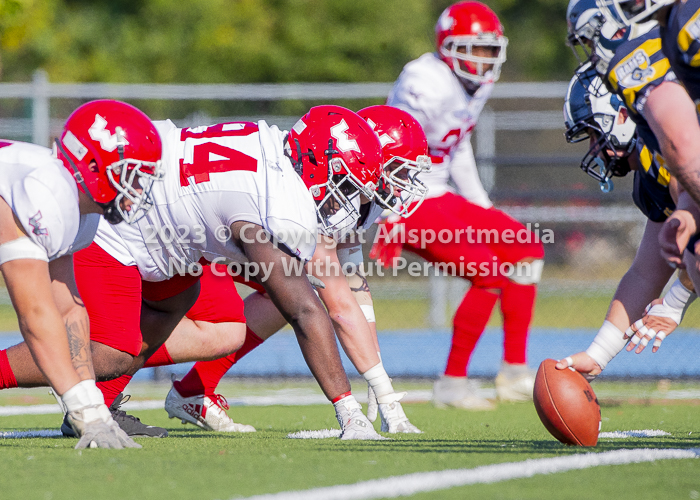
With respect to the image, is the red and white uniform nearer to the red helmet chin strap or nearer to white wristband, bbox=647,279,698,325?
the red helmet chin strap

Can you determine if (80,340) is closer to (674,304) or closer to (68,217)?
(68,217)

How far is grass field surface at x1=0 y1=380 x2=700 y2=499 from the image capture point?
2.50 m

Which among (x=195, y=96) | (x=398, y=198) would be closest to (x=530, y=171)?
(x=195, y=96)

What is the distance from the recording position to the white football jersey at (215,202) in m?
3.53

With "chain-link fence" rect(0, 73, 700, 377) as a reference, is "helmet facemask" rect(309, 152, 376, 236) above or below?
above

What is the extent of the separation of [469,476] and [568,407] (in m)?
0.84

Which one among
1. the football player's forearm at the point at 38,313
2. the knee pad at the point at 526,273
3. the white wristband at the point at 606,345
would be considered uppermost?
the football player's forearm at the point at 38,313

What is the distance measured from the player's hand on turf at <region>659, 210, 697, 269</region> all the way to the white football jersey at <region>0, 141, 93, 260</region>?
185 centimetres

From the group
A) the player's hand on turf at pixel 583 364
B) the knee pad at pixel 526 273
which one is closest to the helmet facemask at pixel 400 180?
the player's hand on turf at pixel 583 364

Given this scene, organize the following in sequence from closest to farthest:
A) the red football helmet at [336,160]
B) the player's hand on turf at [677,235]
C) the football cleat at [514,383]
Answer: the player's hand on turf at [677,235] < the red football helmet at [336,160] < the football cleat at [514,383]

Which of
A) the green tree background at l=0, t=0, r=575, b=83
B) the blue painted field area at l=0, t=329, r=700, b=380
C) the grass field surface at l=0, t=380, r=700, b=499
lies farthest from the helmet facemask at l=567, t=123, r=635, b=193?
the green tree background at l=0, t=0, r=575, b=83

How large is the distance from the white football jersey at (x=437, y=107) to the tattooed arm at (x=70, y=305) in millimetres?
2614

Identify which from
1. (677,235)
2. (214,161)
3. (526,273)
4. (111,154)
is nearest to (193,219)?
(214,161)

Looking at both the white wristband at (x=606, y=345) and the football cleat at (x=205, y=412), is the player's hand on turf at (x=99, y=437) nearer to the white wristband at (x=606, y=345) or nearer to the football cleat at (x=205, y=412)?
the football cleat at (x=205, y=412)
